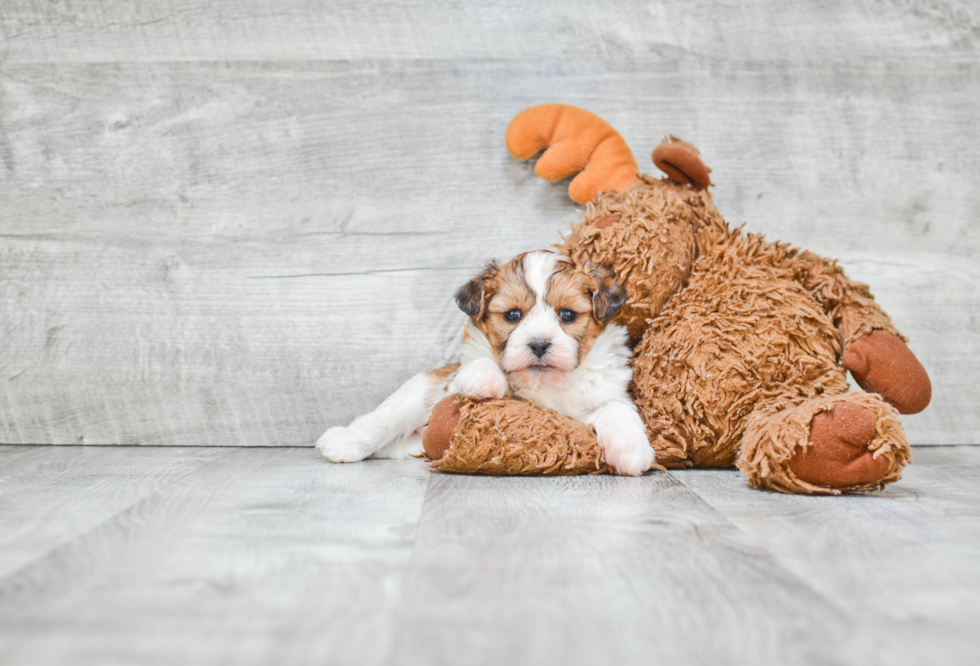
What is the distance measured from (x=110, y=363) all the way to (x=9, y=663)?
147 centimetres

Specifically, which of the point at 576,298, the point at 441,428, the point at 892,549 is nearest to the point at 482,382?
the point at 441,428

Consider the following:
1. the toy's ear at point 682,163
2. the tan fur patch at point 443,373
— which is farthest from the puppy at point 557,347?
the toy's ear at point 682,163

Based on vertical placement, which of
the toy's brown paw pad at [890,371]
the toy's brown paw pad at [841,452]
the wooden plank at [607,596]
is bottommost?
the wooden plank at [607,596]

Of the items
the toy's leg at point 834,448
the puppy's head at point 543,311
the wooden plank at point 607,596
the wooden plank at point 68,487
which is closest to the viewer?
the wooden plank at point 607,596

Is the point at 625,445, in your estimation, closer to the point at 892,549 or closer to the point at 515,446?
the point at 515,446

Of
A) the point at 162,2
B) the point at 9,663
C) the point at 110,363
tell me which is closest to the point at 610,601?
the point at 9,663

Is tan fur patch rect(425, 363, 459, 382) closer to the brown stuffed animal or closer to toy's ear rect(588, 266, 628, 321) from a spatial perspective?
the brown stuffed animal

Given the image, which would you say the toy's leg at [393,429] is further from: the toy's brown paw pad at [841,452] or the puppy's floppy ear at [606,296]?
the toy's brown paw pad at [841,452]

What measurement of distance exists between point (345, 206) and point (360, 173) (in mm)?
100

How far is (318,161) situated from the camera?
1.92 meters

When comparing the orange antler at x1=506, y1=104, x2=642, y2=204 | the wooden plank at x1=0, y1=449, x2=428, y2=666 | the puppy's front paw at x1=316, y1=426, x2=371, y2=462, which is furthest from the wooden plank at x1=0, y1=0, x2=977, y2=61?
the wooden plank at x1=0, y1=449, x2=428, y2=666

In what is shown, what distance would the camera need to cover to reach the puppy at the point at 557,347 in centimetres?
140

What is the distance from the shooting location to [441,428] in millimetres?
1390

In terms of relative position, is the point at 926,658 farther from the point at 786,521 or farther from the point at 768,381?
the point at 768,381
